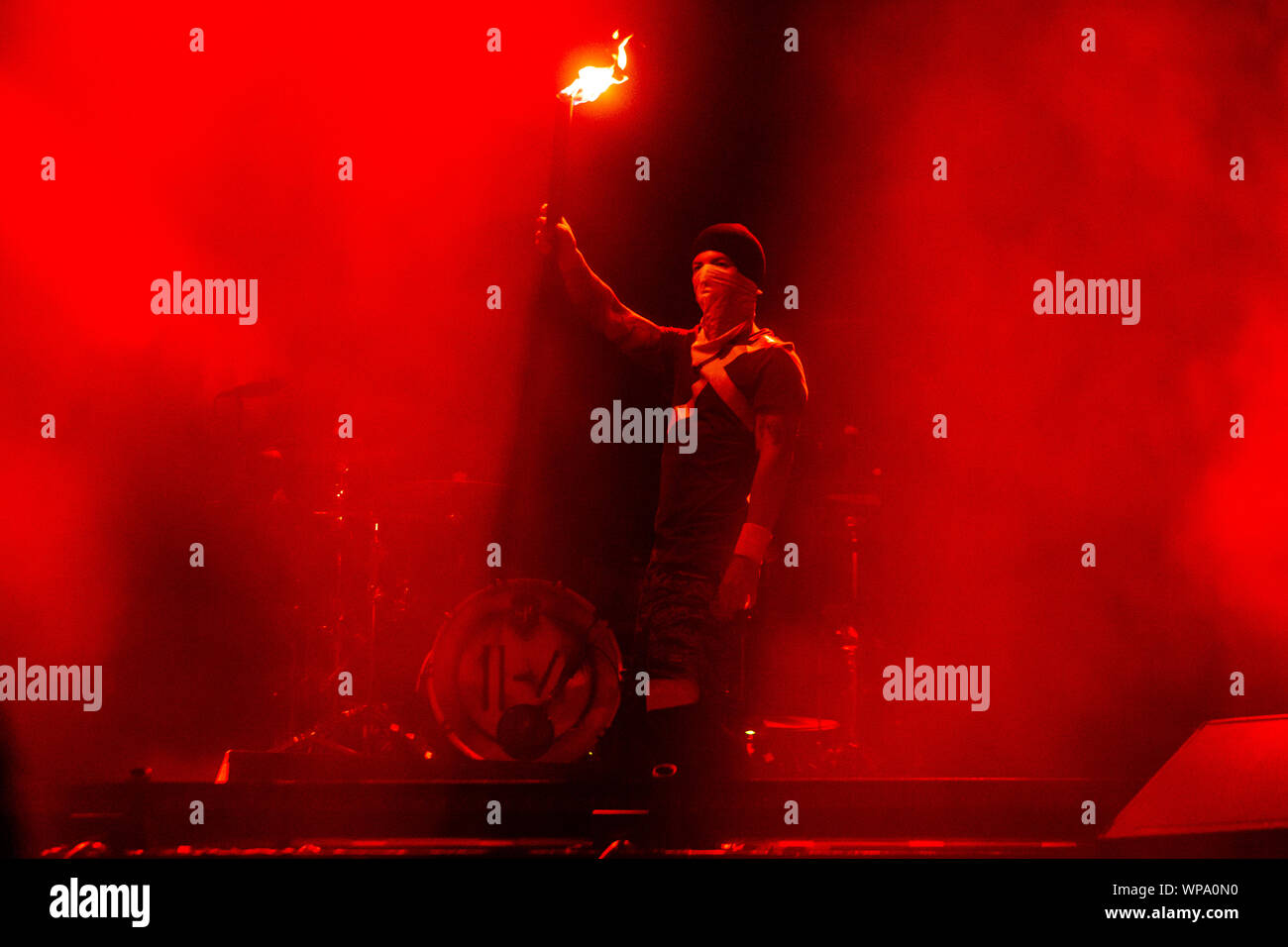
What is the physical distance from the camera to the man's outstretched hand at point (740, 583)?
483cm

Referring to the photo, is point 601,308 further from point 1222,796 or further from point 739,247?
point 1222,796

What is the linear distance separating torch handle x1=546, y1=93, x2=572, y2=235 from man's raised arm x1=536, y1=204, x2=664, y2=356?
35 cm

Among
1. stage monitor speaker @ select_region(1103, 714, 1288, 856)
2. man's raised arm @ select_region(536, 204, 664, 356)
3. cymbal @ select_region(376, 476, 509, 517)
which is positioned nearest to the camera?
stage monitor speaker @ select_region(1103, 714, 1288, 856)

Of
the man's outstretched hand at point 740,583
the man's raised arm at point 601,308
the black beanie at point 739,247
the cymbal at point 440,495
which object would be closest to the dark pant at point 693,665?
the man's outstretched hand at point 740,583

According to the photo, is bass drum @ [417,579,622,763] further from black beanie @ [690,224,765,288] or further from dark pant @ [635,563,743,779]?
black beanie @ [690,224,765,288]

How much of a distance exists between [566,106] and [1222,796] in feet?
11.0

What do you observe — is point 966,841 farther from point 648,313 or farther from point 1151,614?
point 648,313

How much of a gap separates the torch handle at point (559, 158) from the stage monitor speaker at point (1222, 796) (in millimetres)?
2905

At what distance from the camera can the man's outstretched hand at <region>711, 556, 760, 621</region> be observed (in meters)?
4.83

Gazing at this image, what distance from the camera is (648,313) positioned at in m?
6.11

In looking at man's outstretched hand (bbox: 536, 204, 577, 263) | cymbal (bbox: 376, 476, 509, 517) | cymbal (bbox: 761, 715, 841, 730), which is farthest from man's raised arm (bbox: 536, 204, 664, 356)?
cymbal (bbox: 761, 715, 841, 730)
